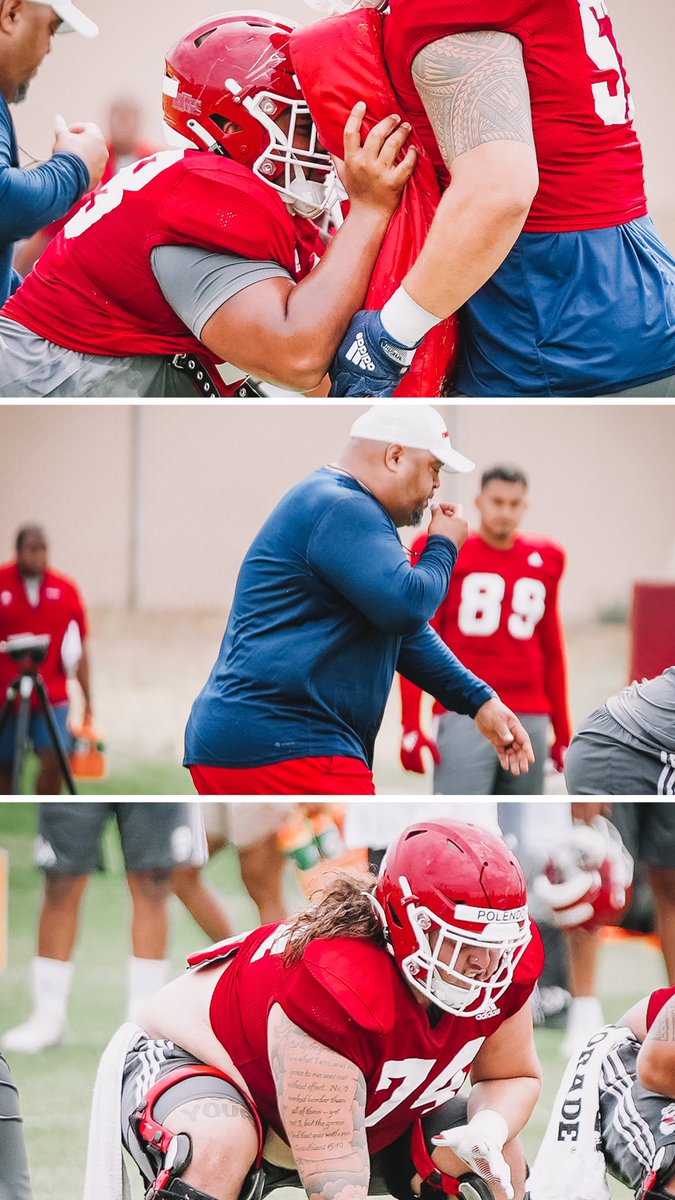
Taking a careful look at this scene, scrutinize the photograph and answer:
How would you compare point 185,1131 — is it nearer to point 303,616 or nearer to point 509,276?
point 303,616

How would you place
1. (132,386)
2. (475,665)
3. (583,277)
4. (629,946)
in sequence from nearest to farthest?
1. (583,277)
2. (132,386)
3. (629,946)
4. (475,665)

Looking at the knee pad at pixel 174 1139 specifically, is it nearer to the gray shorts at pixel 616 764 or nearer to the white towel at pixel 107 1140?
the white towel at pixel 107 1140

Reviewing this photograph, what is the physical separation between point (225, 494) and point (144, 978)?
152 inches

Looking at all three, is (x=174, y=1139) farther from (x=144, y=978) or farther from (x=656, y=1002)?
(x=656, y=1002)

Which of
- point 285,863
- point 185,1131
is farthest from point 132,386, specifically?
point 185,1131

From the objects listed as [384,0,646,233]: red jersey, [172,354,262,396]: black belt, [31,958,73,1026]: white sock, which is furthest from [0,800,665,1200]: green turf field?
[384,0,646,233]: red jersey

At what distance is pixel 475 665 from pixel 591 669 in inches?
149

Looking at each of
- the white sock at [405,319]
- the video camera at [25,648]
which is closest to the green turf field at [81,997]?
the white sock at [405,319]

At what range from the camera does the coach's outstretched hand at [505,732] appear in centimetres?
240

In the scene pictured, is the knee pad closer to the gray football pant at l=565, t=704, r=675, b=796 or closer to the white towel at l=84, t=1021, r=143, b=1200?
the white towel at l=84, t=1021, r=143, b=1200

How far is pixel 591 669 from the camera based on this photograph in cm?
729

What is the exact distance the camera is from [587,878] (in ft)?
9.20

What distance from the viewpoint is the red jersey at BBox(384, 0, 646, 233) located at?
187 centimetres

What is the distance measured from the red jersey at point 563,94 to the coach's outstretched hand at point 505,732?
85 cm
